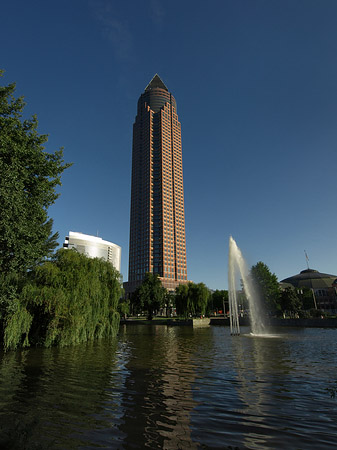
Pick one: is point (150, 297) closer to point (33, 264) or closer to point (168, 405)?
point (33, 264)

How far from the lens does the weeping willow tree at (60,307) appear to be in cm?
1923

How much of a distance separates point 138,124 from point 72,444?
668 ft

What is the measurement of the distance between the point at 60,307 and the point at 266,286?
53154mm

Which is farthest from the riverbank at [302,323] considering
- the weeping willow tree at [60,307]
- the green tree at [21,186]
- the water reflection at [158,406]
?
the green tree at [21,186]

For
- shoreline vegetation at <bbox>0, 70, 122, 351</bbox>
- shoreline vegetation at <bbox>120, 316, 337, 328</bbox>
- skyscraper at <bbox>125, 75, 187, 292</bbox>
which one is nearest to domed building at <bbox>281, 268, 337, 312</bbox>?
skyscraper at <bbox>125, 75, 187, 292</bbox>

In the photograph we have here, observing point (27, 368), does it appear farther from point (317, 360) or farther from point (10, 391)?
point (317, 360)

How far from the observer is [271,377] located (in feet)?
36.9

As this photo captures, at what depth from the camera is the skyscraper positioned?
15512 cm

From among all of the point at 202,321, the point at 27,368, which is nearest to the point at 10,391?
the point at 27,368

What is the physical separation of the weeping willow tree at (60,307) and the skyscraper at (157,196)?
11970 centimetres

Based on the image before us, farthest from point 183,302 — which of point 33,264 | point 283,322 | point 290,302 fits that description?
point 33,264

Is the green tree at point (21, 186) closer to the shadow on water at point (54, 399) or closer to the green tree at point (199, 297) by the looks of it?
the shadow on water at point (54, 399)

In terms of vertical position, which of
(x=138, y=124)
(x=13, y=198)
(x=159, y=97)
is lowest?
(x=13, y=198)

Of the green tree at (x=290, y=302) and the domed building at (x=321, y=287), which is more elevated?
the domed building at (x=321, y=287)
